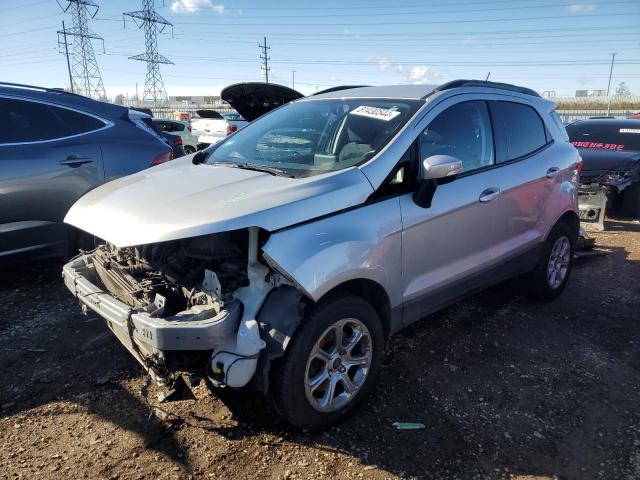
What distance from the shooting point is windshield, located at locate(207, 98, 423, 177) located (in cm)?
308

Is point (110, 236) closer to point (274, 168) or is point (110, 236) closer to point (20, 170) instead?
point (274, 168)

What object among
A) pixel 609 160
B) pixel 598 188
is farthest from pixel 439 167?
pixel 609 160

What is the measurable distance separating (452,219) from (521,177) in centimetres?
101

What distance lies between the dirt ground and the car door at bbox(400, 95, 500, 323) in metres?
0.58

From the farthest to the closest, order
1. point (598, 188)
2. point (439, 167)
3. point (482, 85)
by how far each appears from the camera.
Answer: point (598, 188), point (482, 85), point (439, 167)

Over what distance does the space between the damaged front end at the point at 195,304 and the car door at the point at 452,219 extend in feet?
3.33

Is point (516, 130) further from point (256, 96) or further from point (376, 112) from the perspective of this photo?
point (256, 96)

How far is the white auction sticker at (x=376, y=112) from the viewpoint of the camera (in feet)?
10.7

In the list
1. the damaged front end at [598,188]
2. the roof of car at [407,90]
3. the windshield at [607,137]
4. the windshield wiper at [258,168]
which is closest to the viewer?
the windshield wiper at [258,168]

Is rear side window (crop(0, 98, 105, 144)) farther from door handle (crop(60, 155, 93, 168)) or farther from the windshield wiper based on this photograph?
the windshield wiper

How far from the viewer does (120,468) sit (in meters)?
2.50

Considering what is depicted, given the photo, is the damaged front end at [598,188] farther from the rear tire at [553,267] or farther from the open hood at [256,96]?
the open hood at [256,96]

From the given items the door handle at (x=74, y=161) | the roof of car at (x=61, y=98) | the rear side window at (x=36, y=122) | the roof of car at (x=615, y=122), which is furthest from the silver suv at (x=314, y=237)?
the roof of car at (x=615, y=122)

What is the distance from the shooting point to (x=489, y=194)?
3559mm
